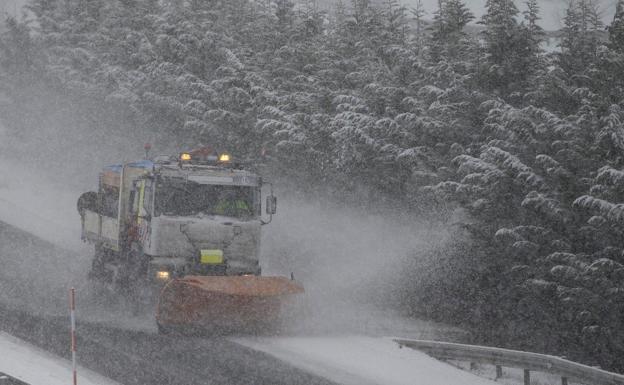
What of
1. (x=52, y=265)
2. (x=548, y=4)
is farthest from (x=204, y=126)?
(x=548, y=4)

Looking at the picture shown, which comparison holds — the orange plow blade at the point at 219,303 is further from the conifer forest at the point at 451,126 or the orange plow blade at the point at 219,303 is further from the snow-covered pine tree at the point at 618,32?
the snow-covered pine tree at the point at 618,32

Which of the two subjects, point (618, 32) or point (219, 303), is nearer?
point (219, 303)

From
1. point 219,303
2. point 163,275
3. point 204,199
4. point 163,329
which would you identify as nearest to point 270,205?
point 204,199

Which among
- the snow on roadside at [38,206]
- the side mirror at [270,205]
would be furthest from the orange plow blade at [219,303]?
the snow on roadside at [38,206]

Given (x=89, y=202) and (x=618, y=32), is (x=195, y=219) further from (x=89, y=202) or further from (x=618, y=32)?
(x=618, y=32)

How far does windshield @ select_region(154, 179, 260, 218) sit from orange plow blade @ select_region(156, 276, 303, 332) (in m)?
1.83

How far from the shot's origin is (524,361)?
42.7 feet

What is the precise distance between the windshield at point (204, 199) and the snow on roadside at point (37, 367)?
3434 millimetres

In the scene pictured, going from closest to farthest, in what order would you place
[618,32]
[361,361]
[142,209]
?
[361,361] < [142,209] < [618,32]

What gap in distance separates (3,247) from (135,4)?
15.6 m

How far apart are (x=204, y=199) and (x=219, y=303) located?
2.55 meters

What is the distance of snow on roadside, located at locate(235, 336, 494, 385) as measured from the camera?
11969 mm

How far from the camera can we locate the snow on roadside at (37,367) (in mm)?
11023

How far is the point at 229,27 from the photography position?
103ft
